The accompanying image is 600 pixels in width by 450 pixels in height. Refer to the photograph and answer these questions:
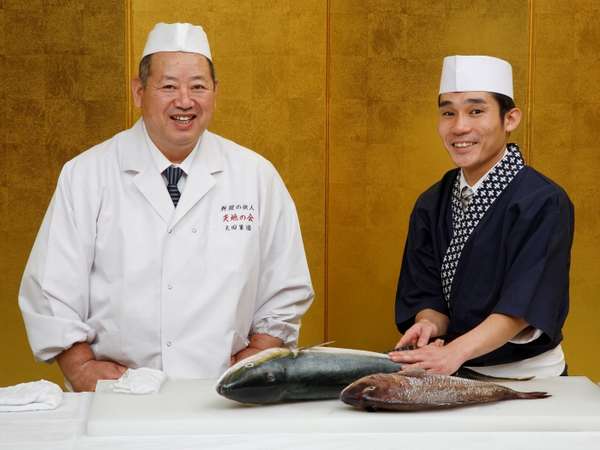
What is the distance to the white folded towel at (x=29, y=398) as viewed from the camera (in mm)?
2002

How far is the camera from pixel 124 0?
4215mm

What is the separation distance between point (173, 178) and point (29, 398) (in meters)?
0.99

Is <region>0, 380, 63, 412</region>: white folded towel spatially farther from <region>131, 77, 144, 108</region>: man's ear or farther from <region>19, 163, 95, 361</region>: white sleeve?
<region>131, 77, 144, 108</region>: man's ear

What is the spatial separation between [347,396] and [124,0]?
108 inches

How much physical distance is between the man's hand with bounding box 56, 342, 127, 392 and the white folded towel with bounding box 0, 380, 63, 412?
2.08ft

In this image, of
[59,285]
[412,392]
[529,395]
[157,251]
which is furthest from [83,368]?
[529,395]

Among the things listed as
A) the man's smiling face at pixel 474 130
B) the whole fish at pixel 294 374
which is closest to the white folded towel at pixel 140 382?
the whole fish at pixel 294 374

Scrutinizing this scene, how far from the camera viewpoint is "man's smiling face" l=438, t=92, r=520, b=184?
2568mm

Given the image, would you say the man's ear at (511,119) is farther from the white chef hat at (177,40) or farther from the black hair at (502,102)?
the white chef hat at (177,40)

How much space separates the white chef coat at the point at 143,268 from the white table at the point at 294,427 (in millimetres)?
762

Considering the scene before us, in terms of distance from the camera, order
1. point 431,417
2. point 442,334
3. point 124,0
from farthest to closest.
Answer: point 124,0
point 442,334
point 431,417

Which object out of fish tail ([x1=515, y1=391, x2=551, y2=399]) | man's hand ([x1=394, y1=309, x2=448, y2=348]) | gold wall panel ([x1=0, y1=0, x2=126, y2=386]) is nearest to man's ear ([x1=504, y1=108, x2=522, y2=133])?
man's hand ([x1=394, y1=309, x2=448, y2=348])

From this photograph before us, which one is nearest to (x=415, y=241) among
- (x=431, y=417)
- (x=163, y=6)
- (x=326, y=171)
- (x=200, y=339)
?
(x=200, y=339)

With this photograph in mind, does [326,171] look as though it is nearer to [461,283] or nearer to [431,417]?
[461,283]
